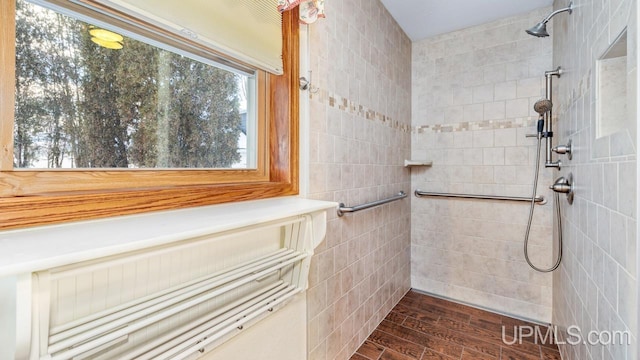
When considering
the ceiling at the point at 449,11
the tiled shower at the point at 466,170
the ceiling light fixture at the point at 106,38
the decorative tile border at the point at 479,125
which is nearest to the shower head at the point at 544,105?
the tiled shower at the point at 466,170

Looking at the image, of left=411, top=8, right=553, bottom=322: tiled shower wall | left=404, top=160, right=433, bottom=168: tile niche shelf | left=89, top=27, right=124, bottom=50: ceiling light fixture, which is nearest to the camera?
left=89, top=27, right=124, bottom=50: ceiling light fixture

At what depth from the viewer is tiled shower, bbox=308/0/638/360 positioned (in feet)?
3.27

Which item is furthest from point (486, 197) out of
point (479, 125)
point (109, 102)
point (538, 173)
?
point (109, 102)

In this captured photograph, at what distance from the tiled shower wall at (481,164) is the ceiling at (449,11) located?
96 mm

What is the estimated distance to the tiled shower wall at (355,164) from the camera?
1.44 m

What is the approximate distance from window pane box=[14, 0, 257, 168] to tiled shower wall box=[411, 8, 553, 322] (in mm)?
2034

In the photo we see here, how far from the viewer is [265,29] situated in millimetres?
1113

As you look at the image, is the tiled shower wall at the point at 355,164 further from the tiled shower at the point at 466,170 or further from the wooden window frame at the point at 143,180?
the wooden window frame at the point at 143,180

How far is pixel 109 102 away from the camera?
79cm

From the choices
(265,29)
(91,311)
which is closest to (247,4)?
(265,29)

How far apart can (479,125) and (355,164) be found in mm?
1349

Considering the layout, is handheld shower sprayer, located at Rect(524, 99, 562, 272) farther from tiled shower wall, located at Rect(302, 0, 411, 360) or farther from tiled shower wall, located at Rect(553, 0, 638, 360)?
tiled shower wall, located at Rect(302, 0, 411, 360)

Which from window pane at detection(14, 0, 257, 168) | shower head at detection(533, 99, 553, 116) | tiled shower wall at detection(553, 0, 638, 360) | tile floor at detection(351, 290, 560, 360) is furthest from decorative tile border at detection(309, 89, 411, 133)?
tile floor at detection(351, 290, 560, 360)

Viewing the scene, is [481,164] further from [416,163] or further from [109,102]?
[109,102]
